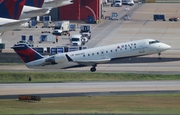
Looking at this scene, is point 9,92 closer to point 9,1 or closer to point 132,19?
point 9,1

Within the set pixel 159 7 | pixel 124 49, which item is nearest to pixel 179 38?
pixel 124 49

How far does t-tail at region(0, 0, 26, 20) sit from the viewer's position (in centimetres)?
9569

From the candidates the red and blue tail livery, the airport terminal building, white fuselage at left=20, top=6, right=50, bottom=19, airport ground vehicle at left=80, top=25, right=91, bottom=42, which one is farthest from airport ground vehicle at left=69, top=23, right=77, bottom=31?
white fuselage at left=20, top=6, right=50, bottom=19

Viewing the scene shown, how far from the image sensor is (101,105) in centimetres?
6744

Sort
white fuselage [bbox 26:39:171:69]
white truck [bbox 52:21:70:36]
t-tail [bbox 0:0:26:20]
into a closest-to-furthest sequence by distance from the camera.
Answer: white fuselage [bbox 26:39:171:69]
t-tail [bbox 0:0:26:20]
white truck [bbox 52:21:70:36]

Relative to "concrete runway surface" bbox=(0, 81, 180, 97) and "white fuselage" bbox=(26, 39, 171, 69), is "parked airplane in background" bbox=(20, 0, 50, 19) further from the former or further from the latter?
"concrete runway surface" bbox=(0, 81, 180, 97)

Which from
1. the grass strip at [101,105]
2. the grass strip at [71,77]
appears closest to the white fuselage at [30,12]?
the grass strip at [71,77]

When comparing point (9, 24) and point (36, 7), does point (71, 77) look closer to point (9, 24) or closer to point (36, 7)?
point (9, 24)

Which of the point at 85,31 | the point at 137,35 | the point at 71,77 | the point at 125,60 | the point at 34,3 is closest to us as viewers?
the point at 71,77

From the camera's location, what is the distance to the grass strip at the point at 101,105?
2464 inches

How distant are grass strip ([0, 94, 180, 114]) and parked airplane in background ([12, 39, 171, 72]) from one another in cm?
2210

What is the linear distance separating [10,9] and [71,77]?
1356cm

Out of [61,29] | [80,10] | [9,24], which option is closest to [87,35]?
[61,29]

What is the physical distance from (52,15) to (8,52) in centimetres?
5216
